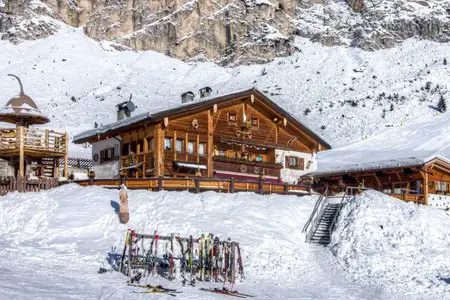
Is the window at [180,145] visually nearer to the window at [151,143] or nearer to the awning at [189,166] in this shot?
the awning at [189,166]

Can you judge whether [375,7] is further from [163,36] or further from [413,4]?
[163,36]

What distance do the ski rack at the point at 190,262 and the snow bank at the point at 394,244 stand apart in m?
4.80

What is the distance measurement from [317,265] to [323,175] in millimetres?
17708

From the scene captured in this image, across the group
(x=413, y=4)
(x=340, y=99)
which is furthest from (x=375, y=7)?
(x=340, y=99)

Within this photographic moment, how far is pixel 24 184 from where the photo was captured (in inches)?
1176

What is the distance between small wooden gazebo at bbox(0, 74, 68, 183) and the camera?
1296 inches

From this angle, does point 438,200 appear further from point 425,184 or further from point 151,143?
point 151,143

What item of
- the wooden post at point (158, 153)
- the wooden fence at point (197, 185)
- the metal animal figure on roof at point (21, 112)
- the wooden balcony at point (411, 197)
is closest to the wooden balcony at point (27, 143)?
the metal animal figure on roof at point (21, 112)

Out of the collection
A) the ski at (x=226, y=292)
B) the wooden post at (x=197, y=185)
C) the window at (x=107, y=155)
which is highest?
the window at (x=107, y=155)

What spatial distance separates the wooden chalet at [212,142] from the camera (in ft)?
112

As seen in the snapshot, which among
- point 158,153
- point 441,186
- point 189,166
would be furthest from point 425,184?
point 158,153

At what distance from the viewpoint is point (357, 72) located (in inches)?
3772

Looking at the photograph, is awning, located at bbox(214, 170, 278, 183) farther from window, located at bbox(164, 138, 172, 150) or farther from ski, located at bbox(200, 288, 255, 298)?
ski, located at bbox(200, 288, 255, 298)

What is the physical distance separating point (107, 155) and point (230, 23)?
81836mm
